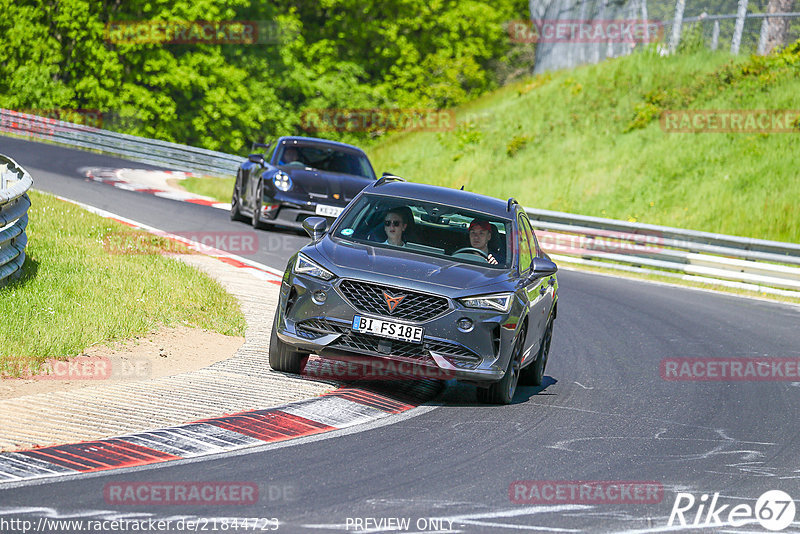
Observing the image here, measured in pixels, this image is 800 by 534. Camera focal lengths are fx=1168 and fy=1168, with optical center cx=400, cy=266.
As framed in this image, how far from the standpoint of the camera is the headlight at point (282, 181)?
63.7 ft

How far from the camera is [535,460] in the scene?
7.19 metres

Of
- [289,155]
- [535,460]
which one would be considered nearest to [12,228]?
[535,460]

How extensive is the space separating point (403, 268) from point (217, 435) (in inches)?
87.1

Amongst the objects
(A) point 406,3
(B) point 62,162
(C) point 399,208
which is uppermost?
(A) point 406,3

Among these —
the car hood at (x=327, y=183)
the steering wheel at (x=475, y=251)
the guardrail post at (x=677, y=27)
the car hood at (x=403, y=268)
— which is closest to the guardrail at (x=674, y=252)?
the car hood at (x=327, y=183)

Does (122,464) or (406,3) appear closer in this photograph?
(122,464)

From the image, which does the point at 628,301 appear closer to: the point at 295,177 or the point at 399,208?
the point at 295,177

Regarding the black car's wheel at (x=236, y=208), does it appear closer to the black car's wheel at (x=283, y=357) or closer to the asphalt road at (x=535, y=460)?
the asphalt road at (x=535, y=460)

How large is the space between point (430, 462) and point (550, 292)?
3817 mm

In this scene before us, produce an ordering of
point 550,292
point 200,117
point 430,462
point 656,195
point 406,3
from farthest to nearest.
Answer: point 406,3
point 200,117
point 656,195
point 550,292
point 430,462

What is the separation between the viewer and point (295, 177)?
19.5 m

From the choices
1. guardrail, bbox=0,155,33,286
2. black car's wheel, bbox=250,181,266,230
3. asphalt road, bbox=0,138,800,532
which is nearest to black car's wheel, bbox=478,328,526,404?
asphalt road, bbox=0,138,800,532

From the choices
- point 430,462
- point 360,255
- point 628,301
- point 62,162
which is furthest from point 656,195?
point 430,462

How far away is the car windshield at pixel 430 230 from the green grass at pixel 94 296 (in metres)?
2.14
